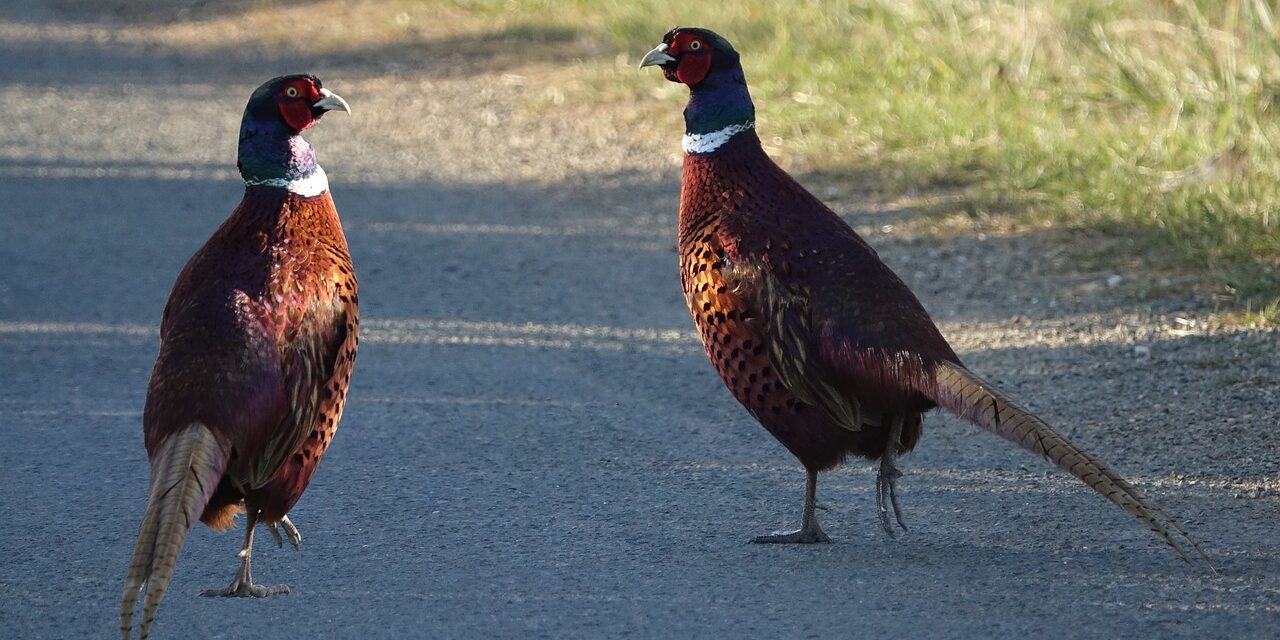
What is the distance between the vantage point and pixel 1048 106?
846 cm

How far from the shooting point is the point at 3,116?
9703mm

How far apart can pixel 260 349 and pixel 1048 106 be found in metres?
5.70

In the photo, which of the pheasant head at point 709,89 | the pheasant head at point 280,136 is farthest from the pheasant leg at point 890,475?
the pheasant head at point 280,136

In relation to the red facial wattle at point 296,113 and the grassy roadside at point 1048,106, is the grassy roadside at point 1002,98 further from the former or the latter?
the red facial wattle at point 296,113

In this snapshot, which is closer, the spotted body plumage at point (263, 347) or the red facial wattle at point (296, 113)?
the spotted body plumage at point (263, 347)

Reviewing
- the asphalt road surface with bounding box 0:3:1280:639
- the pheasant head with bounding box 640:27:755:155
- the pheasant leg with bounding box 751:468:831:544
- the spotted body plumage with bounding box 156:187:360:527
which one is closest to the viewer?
the spotted body plumage with bounding box 156:187:360:527

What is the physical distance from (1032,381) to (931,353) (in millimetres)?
1569

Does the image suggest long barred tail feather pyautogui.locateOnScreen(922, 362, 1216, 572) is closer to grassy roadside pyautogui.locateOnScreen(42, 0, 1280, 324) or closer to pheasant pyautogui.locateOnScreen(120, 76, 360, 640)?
pheasant pyautogui.locateOnScreen(120, 76, 360, 640)

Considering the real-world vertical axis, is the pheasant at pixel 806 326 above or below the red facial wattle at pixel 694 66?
below

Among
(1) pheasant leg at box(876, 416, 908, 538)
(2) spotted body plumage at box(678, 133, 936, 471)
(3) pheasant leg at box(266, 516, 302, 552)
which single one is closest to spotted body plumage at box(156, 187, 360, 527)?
(3) pheasant leg at box(266, 516, 302, 552)

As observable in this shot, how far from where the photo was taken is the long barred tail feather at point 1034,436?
3594 millimetres

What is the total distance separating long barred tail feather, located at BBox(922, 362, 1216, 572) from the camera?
141 inches

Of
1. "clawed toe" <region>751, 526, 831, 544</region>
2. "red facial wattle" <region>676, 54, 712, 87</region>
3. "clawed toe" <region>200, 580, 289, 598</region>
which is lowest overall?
"clawed toe" <region>200, 580, 289, 598</region>

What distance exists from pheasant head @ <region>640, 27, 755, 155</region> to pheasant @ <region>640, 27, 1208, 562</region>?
10mm
